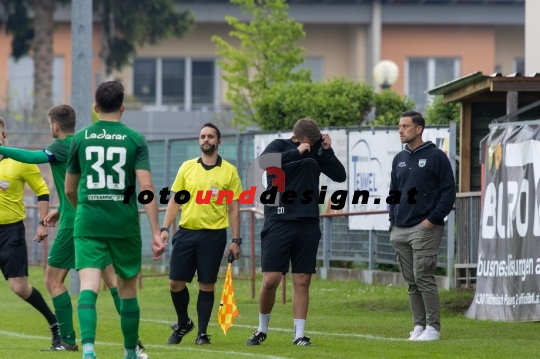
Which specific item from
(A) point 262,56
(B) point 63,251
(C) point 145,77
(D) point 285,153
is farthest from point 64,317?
(C) point 145,77

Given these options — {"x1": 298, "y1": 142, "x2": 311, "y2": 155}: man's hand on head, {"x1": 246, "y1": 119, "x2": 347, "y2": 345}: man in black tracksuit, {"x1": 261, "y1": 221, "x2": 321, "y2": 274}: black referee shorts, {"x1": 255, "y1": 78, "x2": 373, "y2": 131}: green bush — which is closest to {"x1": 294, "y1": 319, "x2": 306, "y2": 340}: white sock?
{"x1": 246, "y1": 119, "x2": 347, "y2": 345}: man in black tracksuit

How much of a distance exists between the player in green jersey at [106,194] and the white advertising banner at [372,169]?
9.60 metres

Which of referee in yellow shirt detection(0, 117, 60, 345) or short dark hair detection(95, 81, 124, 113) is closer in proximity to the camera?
short dark hair detection(95, 81, 124, 113)

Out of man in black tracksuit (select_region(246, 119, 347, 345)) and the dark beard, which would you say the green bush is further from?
man in black tracksuit (select_region(246, 119, 347, 345))

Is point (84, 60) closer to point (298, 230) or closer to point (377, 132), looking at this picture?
point (377, 132)

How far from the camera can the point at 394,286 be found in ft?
58.2

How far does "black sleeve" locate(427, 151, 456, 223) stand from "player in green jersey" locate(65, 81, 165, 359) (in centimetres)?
343

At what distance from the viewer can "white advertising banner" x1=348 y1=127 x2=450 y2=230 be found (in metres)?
18.6

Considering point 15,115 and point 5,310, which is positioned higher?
point 15,115

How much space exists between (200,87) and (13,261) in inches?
1203

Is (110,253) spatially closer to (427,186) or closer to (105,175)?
(105,175)

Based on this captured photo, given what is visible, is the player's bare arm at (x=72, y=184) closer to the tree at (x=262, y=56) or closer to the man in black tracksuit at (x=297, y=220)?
the man in black tracksuit at (x=297, y=220)

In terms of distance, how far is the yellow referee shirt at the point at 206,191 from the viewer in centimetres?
1177

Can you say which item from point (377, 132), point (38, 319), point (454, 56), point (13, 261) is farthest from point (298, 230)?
point (454, 56)
